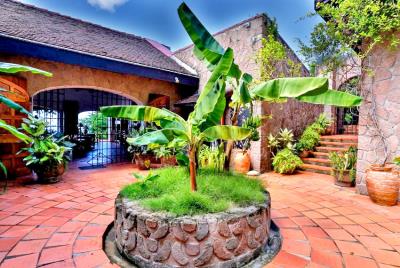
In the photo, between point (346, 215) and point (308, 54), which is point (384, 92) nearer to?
point (308, 54)

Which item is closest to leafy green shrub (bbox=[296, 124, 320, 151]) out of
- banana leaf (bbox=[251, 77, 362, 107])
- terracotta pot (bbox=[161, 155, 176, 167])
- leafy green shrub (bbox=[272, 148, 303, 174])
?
leafy green shrub (bbox=[272, 148, 303, 174])

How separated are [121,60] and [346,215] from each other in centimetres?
575

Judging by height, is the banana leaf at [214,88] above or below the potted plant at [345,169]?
above

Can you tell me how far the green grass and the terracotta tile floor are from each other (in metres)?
0.55

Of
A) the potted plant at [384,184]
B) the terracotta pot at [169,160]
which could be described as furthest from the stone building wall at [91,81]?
the potted plant at [384,184]

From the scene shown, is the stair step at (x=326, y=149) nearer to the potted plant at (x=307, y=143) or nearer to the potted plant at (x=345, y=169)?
the potted plant at (x=307, y=143)

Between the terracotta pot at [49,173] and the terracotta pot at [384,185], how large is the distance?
5.49 meters

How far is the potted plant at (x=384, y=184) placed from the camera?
3246 mm

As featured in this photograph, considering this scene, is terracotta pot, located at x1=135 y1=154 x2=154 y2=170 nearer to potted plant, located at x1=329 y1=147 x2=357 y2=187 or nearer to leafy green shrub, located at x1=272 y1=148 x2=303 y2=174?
leafy green shrub, located at x1=272 y1=148 x2=303 y2=174

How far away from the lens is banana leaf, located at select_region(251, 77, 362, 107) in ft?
5.70

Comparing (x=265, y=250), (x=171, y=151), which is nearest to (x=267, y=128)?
(x=171, y=151)

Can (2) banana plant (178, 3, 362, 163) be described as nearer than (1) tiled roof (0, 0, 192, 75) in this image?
Yes

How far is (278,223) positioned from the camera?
8.54 feet

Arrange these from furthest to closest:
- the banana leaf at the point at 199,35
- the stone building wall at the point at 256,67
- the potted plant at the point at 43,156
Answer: the stone building wall at the point at 256,67
the potted plant at the point at 43,156
the banana leaf at the point at 199,35
